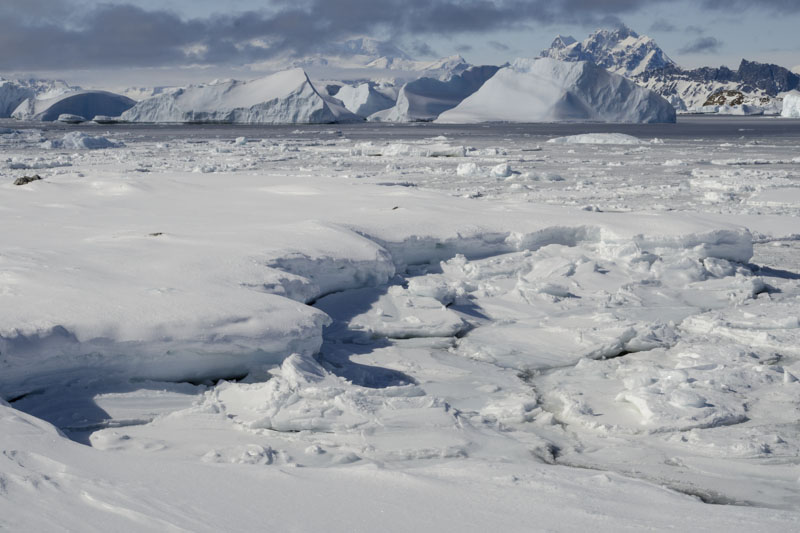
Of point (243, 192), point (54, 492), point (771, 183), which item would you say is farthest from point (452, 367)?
point (771, 183)

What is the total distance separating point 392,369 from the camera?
4.14m

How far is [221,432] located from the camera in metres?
3.11

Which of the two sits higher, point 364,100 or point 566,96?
point 364,100

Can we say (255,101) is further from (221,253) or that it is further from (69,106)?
(221,253)

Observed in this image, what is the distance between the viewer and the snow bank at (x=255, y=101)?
54906 mm

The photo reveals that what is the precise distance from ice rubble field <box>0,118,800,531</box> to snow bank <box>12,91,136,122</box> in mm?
79043

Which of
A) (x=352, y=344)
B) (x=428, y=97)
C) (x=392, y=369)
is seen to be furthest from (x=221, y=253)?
(x=428, y=97)

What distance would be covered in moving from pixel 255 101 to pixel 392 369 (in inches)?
2116

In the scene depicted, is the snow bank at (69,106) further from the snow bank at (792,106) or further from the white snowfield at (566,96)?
the snow bank at (792,106)

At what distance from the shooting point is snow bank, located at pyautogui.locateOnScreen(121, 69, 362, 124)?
5491 cm

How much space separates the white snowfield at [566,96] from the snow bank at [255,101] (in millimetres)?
14166

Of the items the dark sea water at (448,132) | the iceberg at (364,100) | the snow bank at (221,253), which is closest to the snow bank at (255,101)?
the dark sea water at (448,132)

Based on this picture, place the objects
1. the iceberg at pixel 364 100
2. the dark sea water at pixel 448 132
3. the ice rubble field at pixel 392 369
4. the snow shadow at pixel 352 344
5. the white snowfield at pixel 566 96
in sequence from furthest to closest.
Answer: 1. the iceberg at pixel 364 100
2. the white snowfield at pixel 566 96
3. the dark sea water at pixel 448 132
4. the snow shadow at pixel 352 344
5. the ice rubble field at pixel 392 369

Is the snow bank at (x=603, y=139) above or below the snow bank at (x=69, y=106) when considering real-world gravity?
below
